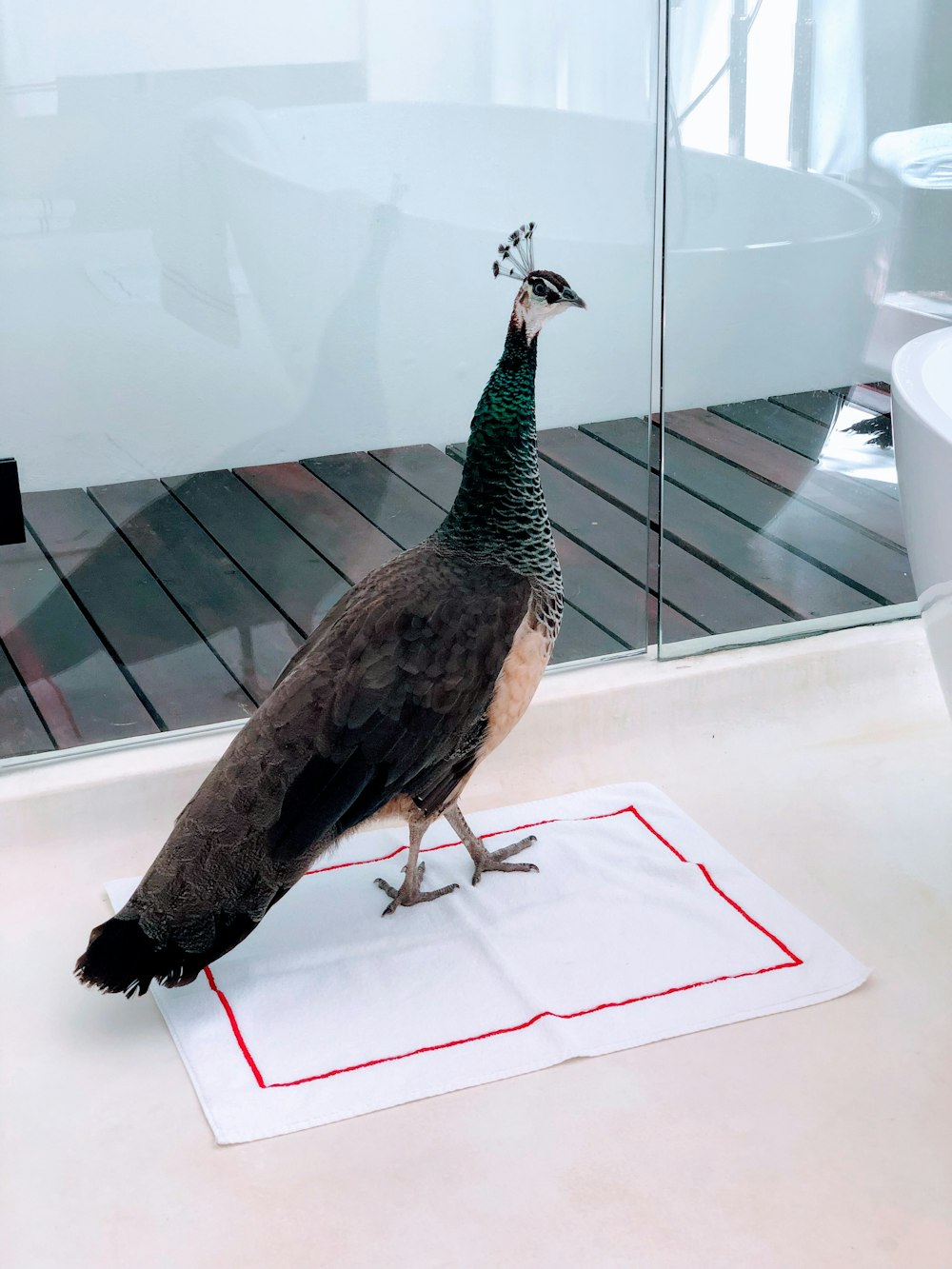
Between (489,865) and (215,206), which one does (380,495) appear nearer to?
(215,206)

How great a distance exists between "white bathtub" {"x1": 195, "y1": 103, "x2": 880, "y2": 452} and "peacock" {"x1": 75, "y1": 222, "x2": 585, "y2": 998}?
0.33 metres

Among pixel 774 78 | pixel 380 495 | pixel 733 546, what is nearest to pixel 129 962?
pixel 380 495

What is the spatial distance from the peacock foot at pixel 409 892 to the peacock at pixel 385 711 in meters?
0.10

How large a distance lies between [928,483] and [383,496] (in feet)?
2.77

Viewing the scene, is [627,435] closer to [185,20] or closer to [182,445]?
[182,445]

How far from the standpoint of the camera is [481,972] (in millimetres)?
1773

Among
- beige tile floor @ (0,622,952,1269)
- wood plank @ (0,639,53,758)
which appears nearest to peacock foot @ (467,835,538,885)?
beige tile floor @ (0,622,952,1269)

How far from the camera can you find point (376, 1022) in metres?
1.68

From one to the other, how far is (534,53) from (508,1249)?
158 cm

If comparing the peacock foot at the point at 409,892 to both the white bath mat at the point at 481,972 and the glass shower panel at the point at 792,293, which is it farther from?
the glass shower panel at the point at 792,293

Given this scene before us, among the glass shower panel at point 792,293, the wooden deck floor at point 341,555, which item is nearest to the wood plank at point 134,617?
the wooden deck floor at point 341,555

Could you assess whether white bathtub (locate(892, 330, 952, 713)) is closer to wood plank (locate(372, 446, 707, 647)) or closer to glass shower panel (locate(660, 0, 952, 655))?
glass shower panel (locate(660, 0, 952, 655))

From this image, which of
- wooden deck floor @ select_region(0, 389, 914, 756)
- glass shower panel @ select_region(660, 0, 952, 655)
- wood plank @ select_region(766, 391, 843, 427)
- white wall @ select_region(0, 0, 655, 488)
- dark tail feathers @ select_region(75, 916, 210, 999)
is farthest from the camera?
wood plank @ select_region(766, 391, 843, 427)

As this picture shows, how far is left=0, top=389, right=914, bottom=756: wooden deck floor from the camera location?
2076mm
